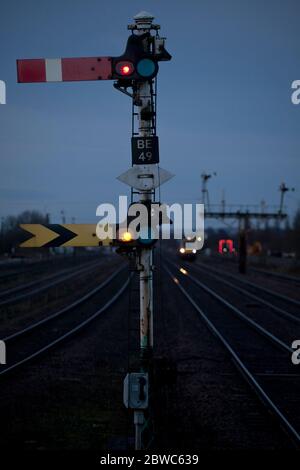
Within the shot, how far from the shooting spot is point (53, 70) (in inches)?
217

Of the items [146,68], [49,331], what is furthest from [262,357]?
[146,68]

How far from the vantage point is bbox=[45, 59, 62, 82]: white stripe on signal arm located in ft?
18.0

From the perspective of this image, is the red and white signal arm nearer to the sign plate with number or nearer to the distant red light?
the distant red light

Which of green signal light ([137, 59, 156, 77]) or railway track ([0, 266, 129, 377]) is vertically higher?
green signal light ([137, 59, 156, 77])

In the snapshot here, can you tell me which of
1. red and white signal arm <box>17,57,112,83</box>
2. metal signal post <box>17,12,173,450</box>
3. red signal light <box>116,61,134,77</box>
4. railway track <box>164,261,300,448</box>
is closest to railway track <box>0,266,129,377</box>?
railway track <box>164,261,300,448</box>

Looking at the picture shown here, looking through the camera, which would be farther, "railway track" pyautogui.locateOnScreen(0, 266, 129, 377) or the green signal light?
"railway track" pyautogui.locateOnScreen(0, 266, 129, 377)

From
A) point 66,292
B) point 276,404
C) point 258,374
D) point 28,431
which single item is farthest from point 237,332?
point 66,292

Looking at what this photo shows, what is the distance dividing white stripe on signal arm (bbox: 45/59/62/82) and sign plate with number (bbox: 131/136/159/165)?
3.49 feet

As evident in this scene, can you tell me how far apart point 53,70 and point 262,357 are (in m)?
8.57

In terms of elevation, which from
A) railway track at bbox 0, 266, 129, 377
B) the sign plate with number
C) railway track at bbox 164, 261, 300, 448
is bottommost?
railway track at bbox 164, 261, 300, 448

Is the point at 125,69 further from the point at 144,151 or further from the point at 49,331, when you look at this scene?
the point at 49,331

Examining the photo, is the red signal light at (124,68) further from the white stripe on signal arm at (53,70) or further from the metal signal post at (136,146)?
the white stripe on signal arm at (53,70)

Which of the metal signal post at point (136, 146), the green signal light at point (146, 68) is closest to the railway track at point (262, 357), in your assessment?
the metal signal post at point (136, 146)

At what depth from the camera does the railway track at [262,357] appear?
809cm
